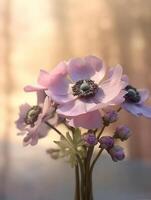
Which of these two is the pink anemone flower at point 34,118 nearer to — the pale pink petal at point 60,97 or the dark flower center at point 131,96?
the pale pink petal at point 60,97

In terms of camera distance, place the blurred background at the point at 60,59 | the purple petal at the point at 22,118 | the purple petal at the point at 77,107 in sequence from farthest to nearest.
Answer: the blurred background at the point at 60,59 < the purple petal at the point at 22,118 < the purple petal at the point at 77,107

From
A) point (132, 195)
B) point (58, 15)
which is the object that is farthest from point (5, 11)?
point (132, 195)

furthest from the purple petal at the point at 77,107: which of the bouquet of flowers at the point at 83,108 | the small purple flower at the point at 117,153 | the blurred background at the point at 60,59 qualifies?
the blurred background at the point at 60,59

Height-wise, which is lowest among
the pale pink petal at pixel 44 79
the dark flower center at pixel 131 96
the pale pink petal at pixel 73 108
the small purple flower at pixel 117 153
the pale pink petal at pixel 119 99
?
the small purple flower at pixel 117 153

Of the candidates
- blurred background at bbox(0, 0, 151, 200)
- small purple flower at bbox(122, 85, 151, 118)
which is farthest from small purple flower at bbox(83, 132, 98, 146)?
blurred background at bbox(0, 0, 151, 200)

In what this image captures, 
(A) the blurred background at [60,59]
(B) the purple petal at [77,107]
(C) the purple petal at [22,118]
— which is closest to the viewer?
(B) the purple petal at [77,107]

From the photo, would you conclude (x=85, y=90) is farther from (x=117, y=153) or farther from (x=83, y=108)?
(x=117, y=153)

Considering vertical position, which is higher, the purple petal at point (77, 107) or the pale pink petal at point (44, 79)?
the pale pink petal at point (44, 79)

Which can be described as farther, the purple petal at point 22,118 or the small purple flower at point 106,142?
the purple petal at point 22,118

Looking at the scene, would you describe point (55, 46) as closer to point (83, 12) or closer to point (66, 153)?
point (83, 12)
